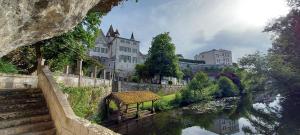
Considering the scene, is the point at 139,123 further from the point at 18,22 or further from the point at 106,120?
the point at 18,22

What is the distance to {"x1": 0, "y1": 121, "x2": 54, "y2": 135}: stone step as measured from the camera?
575cm

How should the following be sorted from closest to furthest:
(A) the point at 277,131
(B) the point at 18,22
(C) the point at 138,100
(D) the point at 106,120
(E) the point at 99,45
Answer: (B) the point at 18,22, (A) the point at 277,131, (D) the point at 106,120, (C) the point at 138,100, (E) the point at 99,45

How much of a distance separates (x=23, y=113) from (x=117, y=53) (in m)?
50.0

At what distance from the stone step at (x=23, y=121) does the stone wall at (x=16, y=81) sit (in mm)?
3779

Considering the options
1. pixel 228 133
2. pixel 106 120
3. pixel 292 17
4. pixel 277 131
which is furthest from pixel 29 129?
pixel 292 17

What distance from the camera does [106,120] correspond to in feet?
69.9

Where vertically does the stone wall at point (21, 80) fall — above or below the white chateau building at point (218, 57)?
below

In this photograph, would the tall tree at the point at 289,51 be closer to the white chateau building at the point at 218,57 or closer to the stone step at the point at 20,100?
the stone step at the point at 20,100

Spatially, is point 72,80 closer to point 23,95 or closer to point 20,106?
point 23,95

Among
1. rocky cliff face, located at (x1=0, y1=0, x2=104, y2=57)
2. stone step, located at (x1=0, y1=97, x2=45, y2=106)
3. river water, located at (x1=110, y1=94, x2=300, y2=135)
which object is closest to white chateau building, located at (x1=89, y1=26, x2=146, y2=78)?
river water, located at (x1=110, y1=94, x2=300, y2=135)

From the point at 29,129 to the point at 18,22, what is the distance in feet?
10.1

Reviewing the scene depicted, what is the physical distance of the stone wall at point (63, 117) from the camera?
5.26 m

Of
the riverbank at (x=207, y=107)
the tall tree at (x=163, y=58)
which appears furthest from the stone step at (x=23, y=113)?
the tall tree at (x=163, y=58)

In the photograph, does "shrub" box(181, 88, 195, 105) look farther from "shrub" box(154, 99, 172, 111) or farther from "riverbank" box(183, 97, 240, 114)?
"shrub" box(154, 99, 172, 111)
